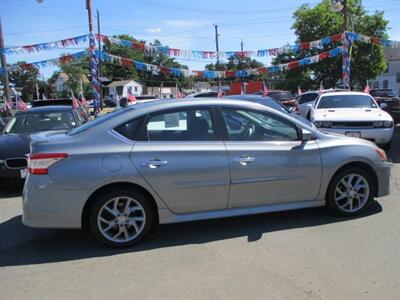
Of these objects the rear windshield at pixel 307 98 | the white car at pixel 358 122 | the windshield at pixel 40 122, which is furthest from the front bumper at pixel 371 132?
the rear windshield at pixel 307 98

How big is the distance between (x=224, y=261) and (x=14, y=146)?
196 inches

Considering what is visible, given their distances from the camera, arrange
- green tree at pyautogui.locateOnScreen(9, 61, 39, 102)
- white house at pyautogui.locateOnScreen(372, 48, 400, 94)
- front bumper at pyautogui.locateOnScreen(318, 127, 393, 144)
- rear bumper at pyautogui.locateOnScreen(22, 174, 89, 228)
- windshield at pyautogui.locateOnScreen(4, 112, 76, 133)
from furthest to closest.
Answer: green tree at pyautogui.locateOnScreen(9, 61, 39, 102)
white house at pyautogui.locateOnScreen(372, 48, 400, 94)
front bumper at pyautogui.locateOnScreen(318, 127, 393, 144)
windshield at pyautogui.locateOnScreen(4, 112, 76, 133)
rear bumper at pyautogui.locateOnScreen(22, 174, 89, 228)

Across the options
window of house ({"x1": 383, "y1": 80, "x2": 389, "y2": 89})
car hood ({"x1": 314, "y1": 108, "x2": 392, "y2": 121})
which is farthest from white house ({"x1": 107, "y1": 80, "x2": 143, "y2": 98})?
car hood ({"x1": 314, "y1": 108, "x2": 392, "y2": 121})

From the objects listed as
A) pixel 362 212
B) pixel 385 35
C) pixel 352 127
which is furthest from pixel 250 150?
pixel 385 35

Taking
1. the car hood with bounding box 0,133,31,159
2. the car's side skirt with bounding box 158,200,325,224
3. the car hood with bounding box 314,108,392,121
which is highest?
the car hood with bounding box 314,108,392,121

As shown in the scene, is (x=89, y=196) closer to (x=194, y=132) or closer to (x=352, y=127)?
(x=194, y=132)

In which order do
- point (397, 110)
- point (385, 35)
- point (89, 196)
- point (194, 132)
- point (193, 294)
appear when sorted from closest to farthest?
point (193, 294) → point (89, 196) → point (194, 132) → point (397, 110) → point (385, 35)

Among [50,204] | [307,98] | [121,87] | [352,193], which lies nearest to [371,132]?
[352,193]

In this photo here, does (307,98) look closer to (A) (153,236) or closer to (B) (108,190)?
(A) (153,236)

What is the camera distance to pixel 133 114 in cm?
508

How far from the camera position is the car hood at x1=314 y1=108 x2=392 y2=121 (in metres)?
10.3

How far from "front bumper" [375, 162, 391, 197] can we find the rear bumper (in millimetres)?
3608

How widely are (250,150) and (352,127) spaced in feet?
18.8

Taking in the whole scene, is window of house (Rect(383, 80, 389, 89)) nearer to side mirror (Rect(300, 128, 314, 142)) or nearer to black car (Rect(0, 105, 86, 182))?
black car (Rect(0, 105, 86, 182))
